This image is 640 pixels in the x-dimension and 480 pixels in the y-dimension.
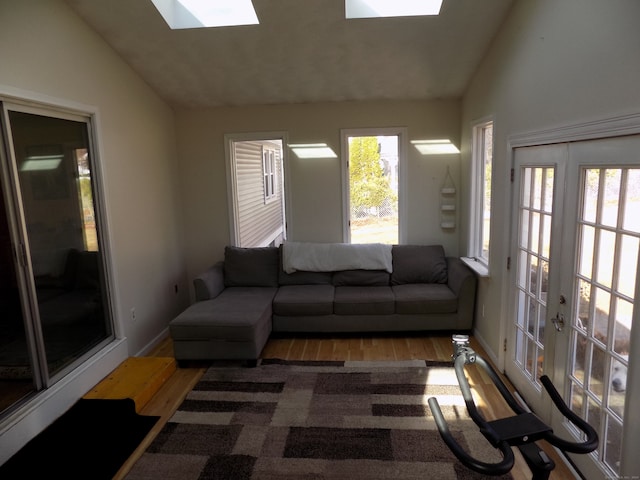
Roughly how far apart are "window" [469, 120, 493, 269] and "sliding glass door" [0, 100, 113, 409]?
3.47m

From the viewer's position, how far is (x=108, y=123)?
3652 mm

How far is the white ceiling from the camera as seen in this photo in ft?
10.8

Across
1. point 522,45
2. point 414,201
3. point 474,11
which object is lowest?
point 414,201

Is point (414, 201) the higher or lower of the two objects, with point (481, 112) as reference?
lower

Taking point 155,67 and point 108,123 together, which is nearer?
point 108,123

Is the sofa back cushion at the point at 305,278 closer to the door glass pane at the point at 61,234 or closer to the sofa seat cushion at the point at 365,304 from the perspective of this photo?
the sofa seat cushion at the point at 365,304

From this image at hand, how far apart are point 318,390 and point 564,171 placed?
228 cm

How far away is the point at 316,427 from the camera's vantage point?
9.39ft

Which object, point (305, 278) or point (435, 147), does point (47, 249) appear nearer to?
point (305, 278)

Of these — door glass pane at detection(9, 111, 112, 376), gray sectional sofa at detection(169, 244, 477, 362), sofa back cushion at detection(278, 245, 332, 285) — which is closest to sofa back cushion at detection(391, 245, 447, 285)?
gray sectional sofa at detection(169, 244, 477, 362)

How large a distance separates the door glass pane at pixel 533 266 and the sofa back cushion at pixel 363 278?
1.60 m

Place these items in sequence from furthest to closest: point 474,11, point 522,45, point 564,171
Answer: point 474,11 < point 522,45 < point 564,171

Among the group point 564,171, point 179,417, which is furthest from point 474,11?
point 179,417

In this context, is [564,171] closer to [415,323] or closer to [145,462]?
[415,323]
